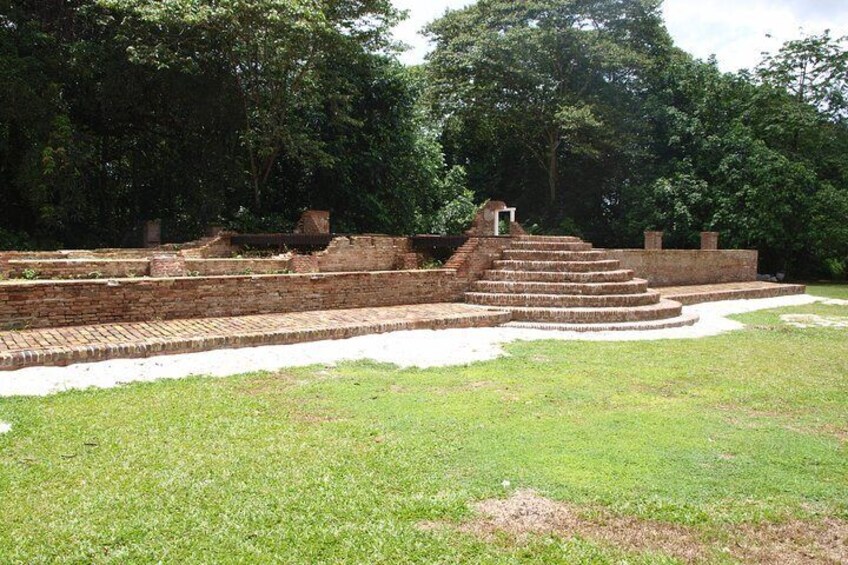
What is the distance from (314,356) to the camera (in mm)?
6945

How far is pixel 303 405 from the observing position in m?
4.97

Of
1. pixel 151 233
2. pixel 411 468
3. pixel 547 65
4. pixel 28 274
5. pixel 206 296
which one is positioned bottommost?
pixel 411 468

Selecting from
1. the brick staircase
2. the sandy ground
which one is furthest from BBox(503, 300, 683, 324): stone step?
the sandy ground

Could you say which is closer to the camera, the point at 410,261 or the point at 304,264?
the point at 304,264

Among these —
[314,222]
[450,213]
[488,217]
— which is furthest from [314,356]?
[450,213]

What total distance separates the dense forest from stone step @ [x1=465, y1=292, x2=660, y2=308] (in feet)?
25.6

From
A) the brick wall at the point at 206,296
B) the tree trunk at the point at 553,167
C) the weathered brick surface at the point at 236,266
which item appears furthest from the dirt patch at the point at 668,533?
the tree trunk at the point at 553,167

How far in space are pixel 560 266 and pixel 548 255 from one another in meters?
0.44

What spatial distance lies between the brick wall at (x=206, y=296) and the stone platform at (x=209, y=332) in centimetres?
21

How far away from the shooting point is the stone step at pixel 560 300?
10.6 m

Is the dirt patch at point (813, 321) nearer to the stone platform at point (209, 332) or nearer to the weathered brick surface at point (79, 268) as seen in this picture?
the stone platform at point (209, 332)

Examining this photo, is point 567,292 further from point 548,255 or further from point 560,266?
point 548,255

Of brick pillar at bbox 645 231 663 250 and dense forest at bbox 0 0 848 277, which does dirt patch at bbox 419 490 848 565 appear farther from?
brick pillar at bbox 645 231 663 250

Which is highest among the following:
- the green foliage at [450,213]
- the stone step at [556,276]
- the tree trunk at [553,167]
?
the tree trunk at [553,167]
